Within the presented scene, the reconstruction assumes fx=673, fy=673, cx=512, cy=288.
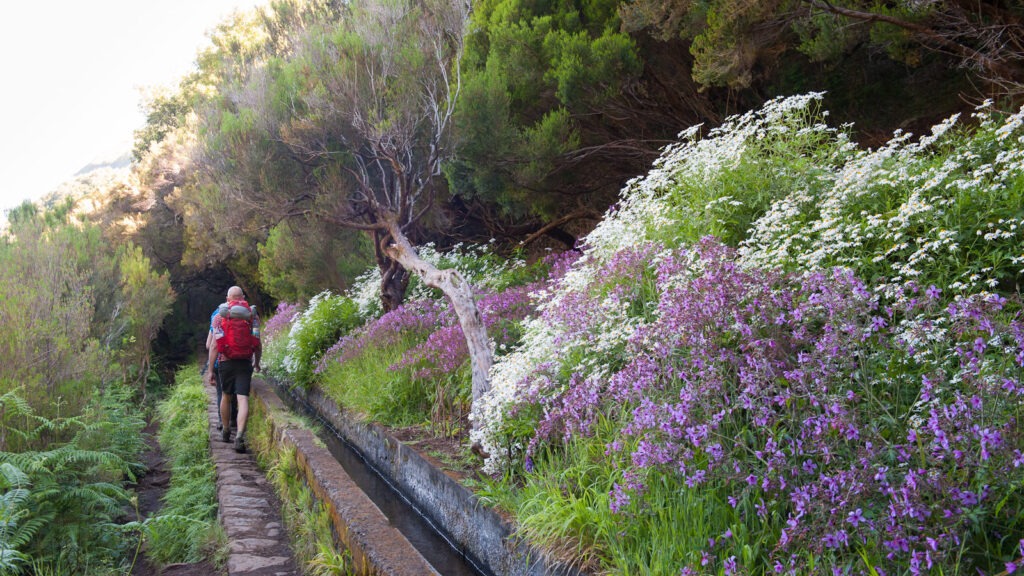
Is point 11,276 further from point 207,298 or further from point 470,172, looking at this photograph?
point 207,298

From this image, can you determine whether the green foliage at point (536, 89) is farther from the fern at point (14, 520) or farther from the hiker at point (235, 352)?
the fern at point (14, 520)

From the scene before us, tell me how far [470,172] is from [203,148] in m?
4.03

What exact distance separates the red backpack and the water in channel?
1.55 meters

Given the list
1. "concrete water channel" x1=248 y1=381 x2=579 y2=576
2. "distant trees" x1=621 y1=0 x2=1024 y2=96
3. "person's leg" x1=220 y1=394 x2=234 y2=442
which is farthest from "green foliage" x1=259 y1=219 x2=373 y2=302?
"distant trees" x1=621 y1=0 x2=1024 y2=96

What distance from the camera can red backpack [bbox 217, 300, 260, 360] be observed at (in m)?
7.48

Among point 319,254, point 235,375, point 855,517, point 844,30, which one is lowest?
point 855,517

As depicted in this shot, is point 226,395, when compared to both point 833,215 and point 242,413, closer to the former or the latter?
point 242,413

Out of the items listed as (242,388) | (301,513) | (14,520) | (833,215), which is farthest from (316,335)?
(833,215)

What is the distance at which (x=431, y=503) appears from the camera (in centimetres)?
534

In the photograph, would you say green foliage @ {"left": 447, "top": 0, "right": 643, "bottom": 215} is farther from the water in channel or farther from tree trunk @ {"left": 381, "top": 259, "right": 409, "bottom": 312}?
the water in channel

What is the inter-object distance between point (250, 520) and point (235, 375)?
9.68 ft

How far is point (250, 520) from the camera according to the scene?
4.94m

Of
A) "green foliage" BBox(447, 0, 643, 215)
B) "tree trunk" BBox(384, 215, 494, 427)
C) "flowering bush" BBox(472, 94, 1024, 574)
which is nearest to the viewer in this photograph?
"flowering bush" BBox(472, 94, 1024, 574)

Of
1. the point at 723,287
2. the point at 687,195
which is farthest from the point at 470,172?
the point at 723,287
